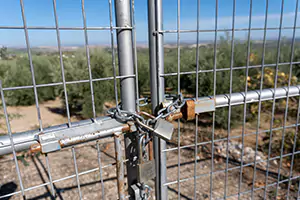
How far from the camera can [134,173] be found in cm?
98

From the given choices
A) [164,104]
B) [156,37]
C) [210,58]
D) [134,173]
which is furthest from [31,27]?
[210,58]

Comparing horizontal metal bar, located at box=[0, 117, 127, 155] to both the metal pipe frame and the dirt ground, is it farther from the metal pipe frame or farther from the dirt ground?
the dirt ground

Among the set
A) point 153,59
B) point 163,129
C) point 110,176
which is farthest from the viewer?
point 110,176

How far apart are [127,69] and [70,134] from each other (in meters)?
0.32

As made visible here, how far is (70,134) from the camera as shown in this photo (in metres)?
0.81

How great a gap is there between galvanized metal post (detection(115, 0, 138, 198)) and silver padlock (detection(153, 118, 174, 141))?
0.44 feet

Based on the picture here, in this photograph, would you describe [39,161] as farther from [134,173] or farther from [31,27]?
[31,27]

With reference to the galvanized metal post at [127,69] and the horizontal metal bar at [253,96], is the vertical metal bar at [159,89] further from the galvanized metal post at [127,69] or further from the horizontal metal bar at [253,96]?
the horizontal metal bar at [253,96]

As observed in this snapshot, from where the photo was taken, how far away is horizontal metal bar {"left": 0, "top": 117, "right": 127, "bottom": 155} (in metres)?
0.76

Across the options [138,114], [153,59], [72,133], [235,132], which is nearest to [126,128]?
[138,114]

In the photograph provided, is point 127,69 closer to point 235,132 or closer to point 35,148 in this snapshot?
point 35,148

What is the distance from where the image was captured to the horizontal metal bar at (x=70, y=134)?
0.76 metres

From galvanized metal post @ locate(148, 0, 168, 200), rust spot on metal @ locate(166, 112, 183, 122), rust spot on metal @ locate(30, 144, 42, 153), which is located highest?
galvanized metal post @ locate(148, 0, 168, 200)

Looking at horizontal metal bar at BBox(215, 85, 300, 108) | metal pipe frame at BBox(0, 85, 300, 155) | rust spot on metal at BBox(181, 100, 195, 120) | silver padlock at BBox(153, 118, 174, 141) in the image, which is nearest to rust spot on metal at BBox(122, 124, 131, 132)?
metal pipe frame at BBox(0, 85, 300, 155)
